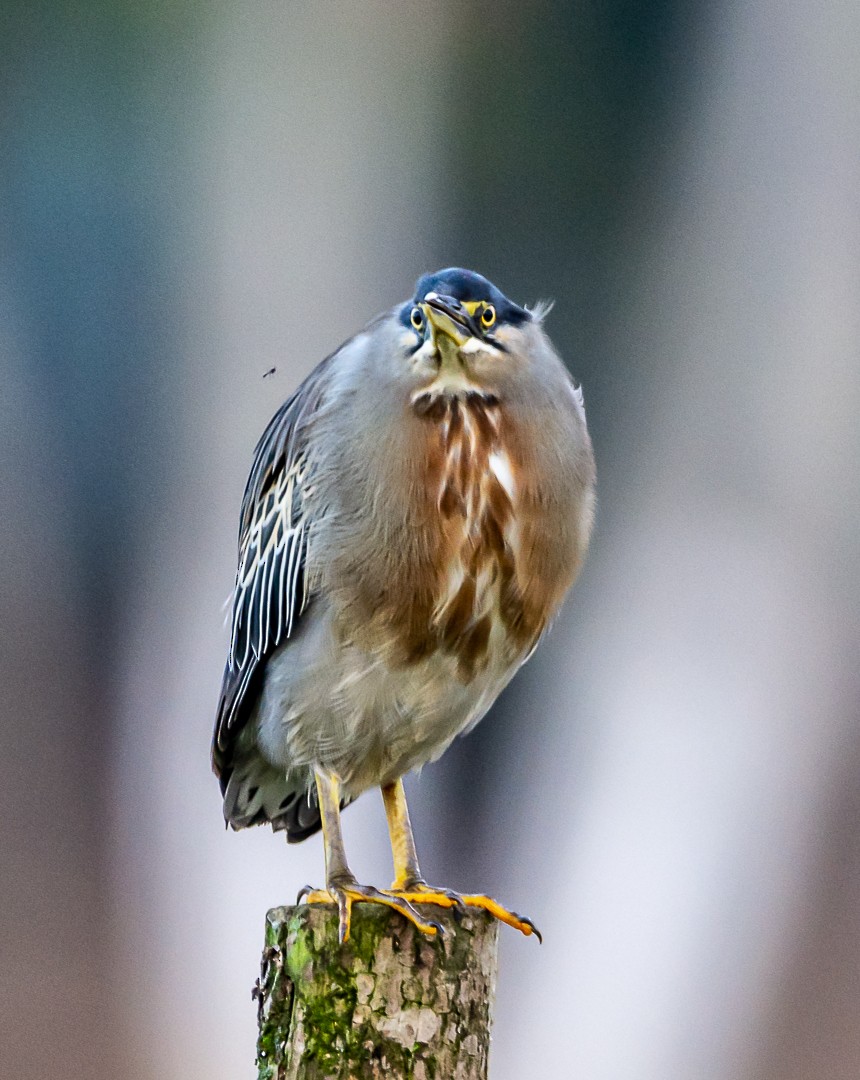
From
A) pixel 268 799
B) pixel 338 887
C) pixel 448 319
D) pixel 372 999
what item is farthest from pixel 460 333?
pixel 268 799

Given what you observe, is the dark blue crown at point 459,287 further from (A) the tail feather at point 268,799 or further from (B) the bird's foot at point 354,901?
(A) the tail feather at point 268,799

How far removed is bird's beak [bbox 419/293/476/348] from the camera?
2020 millimetres

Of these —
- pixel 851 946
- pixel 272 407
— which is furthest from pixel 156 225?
pixel 851 946

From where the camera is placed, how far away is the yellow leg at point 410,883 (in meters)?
2.03

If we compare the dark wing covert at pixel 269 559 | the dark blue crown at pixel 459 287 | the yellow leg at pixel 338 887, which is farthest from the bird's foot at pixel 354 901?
the dark blue crown at pixel 459 287

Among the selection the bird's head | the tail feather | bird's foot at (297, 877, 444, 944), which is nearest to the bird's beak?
the bird's head

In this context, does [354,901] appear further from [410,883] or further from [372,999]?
[410,883]

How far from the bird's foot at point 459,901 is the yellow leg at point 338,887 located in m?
0.03

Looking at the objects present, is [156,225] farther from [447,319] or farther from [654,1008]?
[654,1008]

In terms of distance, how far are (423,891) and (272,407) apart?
6.35ft

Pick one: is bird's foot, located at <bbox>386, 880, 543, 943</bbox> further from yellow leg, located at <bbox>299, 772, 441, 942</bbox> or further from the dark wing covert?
the dark wing covert

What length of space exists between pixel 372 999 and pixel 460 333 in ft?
3.22

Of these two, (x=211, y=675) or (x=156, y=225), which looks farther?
(x=156, y=225)

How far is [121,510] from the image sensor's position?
3934 mm
